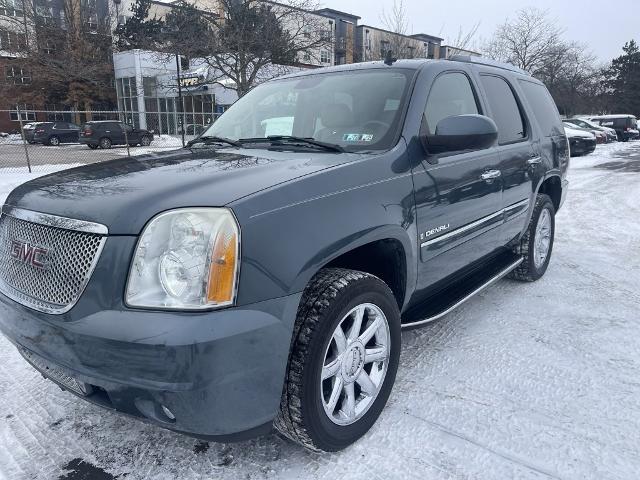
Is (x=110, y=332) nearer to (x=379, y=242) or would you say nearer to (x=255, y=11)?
(x=379, y=242)

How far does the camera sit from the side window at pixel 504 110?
3.79m

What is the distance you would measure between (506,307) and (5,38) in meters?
42.8

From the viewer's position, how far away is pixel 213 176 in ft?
7.25

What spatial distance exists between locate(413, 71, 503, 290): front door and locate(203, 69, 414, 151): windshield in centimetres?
24

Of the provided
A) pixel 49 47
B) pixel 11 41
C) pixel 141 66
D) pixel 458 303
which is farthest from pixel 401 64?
pixel 11 41

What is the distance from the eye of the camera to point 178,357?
1730 millimetres

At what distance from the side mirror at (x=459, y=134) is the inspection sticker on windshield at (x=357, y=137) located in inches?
11.9

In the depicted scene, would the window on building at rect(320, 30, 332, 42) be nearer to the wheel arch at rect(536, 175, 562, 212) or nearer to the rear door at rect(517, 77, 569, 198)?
the rear door at rect(517, 77, 569, 198)

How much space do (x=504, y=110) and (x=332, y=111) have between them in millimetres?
1634

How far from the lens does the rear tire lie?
4.48 m

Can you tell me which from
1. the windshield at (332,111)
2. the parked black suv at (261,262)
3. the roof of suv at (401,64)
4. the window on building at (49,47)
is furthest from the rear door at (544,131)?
the window on building at (49,47)

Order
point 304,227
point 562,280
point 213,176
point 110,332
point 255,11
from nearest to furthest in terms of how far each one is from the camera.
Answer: point 110,332, point 304,227, point 213,176, point 562,280, point 255,11

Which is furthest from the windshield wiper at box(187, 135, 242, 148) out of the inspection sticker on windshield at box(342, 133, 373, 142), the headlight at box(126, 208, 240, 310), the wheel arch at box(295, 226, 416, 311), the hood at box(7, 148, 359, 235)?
the headlight at box(126, 208, 240, 310)

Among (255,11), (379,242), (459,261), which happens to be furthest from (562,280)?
(255,11)
